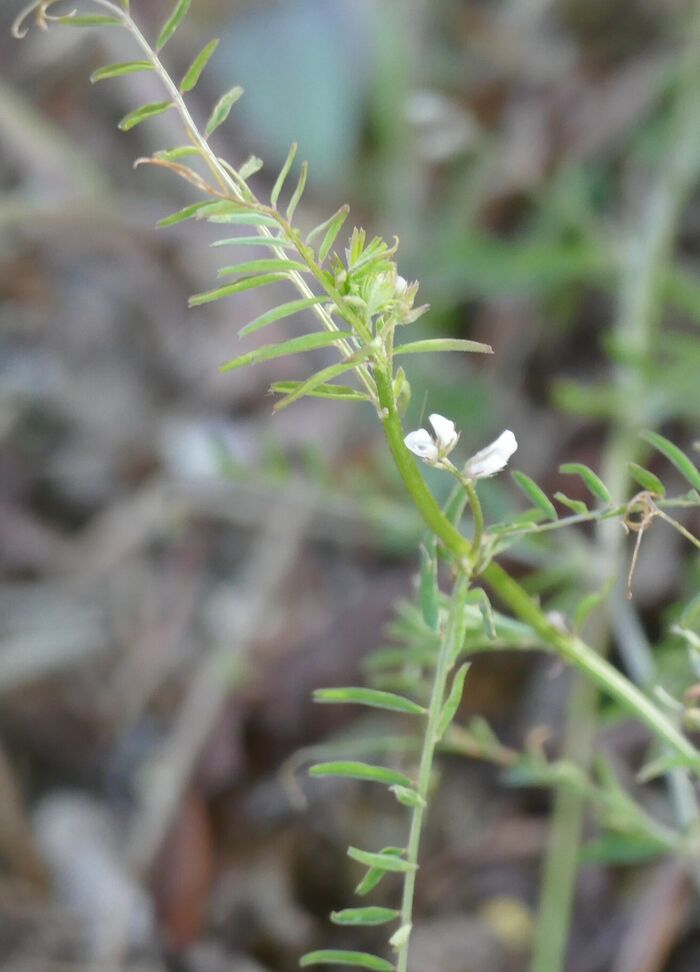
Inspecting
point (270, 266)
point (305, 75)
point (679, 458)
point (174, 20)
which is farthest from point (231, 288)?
point (305, 75)

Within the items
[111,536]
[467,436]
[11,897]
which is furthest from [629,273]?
[11,897]

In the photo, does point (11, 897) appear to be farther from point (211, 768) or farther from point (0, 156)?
point (0, 156)

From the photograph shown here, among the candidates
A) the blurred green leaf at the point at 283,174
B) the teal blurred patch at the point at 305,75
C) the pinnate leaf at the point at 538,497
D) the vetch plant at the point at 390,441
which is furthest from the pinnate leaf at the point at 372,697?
the teal blurred patch at the point at 305,75

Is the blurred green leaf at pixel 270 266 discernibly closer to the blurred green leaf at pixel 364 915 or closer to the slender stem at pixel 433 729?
the slender stem at pixel 433 729

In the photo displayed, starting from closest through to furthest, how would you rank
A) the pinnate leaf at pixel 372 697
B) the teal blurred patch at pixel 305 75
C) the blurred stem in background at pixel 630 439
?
the pinnate leaf at pixel 372 697 → the blurred stem in background at pixel 630 439 → the teal blurred patch at pixel 305 75

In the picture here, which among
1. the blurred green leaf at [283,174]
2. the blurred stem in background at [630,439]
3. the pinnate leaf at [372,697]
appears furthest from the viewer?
the blurred stem in background at [630,439]

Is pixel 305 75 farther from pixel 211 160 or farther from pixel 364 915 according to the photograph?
pixel 364 915

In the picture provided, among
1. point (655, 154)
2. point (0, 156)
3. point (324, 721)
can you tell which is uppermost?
point (0, 156)
